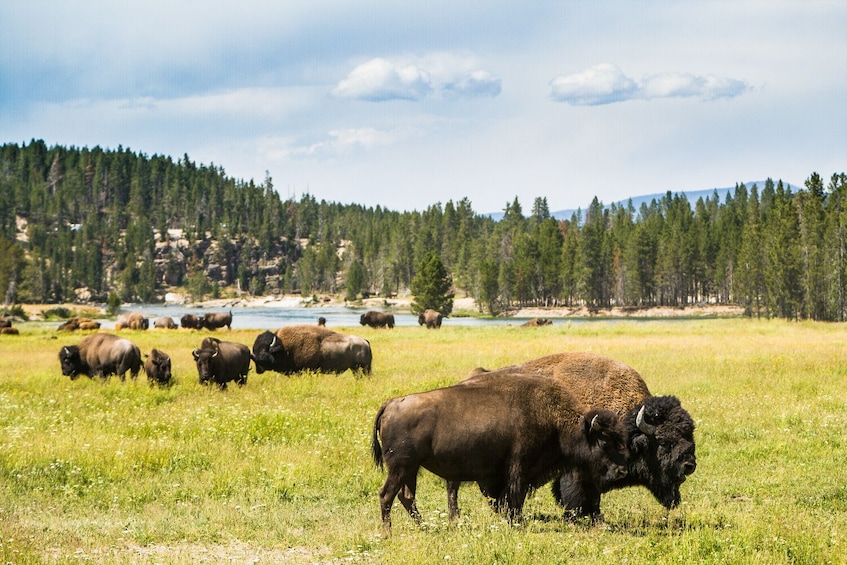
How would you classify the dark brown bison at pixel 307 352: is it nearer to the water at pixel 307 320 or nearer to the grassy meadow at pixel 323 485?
the grassy meadow at pixel 323 485

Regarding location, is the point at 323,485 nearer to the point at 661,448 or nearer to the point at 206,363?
the point at 661,448

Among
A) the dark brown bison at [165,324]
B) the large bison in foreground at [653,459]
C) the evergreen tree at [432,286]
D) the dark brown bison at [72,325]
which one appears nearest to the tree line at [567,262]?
the evergreen tree at [432,286]

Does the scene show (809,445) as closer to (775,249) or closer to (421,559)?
(421,559)

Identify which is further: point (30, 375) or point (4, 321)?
point (4, 321)

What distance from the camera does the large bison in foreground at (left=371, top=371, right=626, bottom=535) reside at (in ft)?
26.3

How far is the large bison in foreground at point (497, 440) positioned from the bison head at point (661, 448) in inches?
9.3

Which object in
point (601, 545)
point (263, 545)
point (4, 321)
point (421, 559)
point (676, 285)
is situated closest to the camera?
point (421, 559)

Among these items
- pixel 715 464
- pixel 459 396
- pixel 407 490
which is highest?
pixel 459 396

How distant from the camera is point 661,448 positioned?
8.73 m

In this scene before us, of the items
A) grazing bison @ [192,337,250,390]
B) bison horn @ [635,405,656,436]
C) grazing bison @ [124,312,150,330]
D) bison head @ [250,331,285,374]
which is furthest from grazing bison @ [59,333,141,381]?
grazing bison @ [124,312,150,330]

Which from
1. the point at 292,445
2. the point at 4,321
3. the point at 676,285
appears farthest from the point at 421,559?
the point at 676,285

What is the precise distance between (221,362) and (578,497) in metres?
14.7

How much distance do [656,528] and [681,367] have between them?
16.6 meters

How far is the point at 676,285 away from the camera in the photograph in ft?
424
